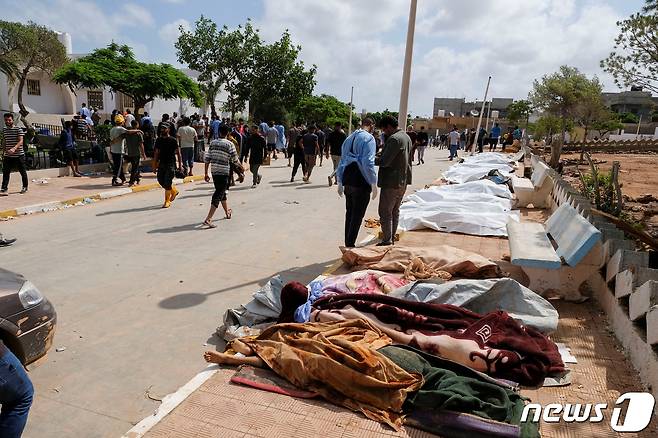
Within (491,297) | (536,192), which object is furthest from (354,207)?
(536,192)

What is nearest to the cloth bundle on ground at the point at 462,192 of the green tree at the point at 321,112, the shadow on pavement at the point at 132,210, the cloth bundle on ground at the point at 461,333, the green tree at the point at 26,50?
the shadow on pavement at the point at 132,210

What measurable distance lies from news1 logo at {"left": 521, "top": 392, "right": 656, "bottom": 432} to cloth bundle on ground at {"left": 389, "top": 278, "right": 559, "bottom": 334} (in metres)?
1.16

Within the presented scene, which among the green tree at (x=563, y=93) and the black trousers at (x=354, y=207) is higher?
the green tree at (x=563, y=93)

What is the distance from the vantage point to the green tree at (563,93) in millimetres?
42125

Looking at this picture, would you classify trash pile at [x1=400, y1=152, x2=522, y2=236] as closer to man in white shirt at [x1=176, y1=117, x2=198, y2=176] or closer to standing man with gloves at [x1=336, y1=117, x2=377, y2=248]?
standing man with gloves at [x1=336, y1=117, x2=377, y2=248]

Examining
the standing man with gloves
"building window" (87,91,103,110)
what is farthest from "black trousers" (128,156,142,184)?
"building window" (87,91,103,110)

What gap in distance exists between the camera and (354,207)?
23.0 feet

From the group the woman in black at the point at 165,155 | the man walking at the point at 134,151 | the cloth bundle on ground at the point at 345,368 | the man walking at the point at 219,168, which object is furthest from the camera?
the man walking at the point at 134,151

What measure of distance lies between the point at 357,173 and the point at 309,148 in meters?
8.78

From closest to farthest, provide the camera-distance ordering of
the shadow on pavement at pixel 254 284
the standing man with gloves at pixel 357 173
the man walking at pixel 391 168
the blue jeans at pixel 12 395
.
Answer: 1. the blue jeans at pixel 12 395
2. the shadow on pavement at pixel 254 284
3. the standing man with gloves at pixel 357 173
4. the man walking at pixel 391 168

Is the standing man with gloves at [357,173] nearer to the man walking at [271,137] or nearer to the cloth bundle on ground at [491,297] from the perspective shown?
the cloth bundle on ground at [491,297]

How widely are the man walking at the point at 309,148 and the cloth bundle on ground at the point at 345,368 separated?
11.6 metres

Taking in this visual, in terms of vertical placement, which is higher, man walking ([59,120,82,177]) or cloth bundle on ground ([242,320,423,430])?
man walking ([59,120,82,177])

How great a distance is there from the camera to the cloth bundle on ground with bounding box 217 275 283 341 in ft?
15.1
